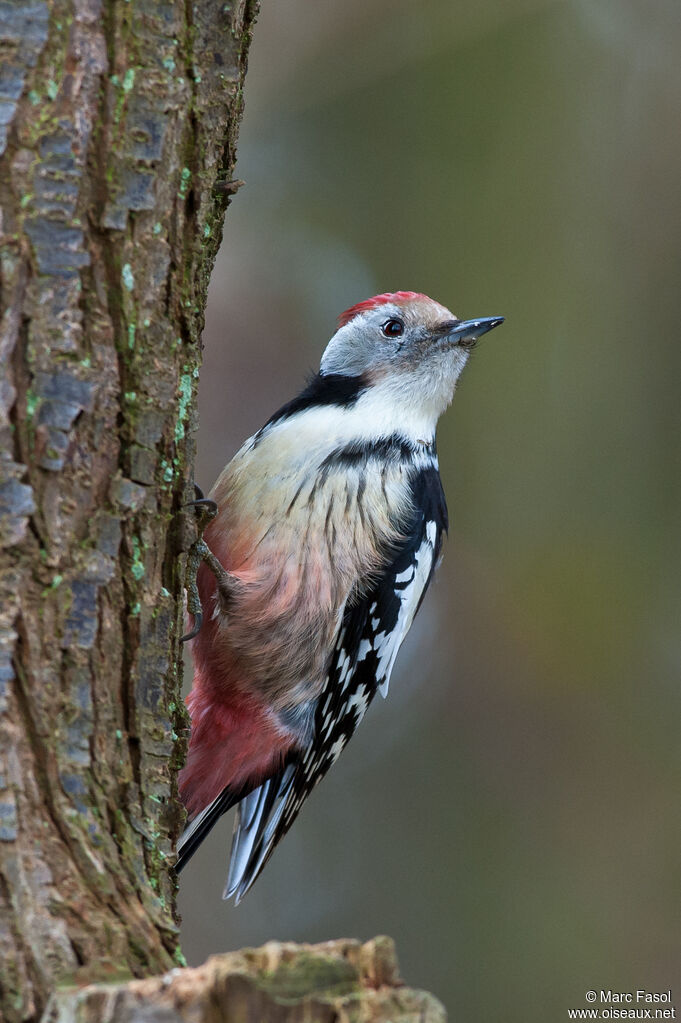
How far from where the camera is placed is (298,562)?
292 centimetres

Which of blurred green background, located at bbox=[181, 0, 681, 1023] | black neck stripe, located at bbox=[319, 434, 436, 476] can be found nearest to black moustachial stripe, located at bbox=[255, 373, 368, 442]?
black neck stripe, located at bbox=[319, 434, 436, 476]

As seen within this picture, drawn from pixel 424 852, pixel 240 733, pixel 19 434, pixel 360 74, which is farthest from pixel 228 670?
pixel 360 74

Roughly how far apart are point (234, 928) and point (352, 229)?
3996 millimetres

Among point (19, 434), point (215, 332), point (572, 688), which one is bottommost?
point (572, 688)

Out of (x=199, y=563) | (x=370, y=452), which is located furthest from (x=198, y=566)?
(x=370, y=452)

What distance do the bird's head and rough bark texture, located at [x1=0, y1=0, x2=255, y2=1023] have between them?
5.24ft

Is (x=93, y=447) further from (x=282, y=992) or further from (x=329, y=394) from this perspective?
(x=329, y=394)

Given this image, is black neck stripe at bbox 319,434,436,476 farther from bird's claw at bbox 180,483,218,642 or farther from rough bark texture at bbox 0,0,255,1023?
rough bark texture at bbox 0,0,255,1023

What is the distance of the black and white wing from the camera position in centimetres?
312

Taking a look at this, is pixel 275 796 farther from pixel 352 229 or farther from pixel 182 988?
pixel 352 229

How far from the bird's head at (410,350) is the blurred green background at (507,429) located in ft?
6.07

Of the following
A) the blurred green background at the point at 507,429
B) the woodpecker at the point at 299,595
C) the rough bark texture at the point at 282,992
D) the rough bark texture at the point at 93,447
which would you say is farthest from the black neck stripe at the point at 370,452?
the blurred green background at the point at 507,429

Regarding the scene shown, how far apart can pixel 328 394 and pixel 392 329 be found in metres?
0.42

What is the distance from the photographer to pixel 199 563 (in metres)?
2.74
